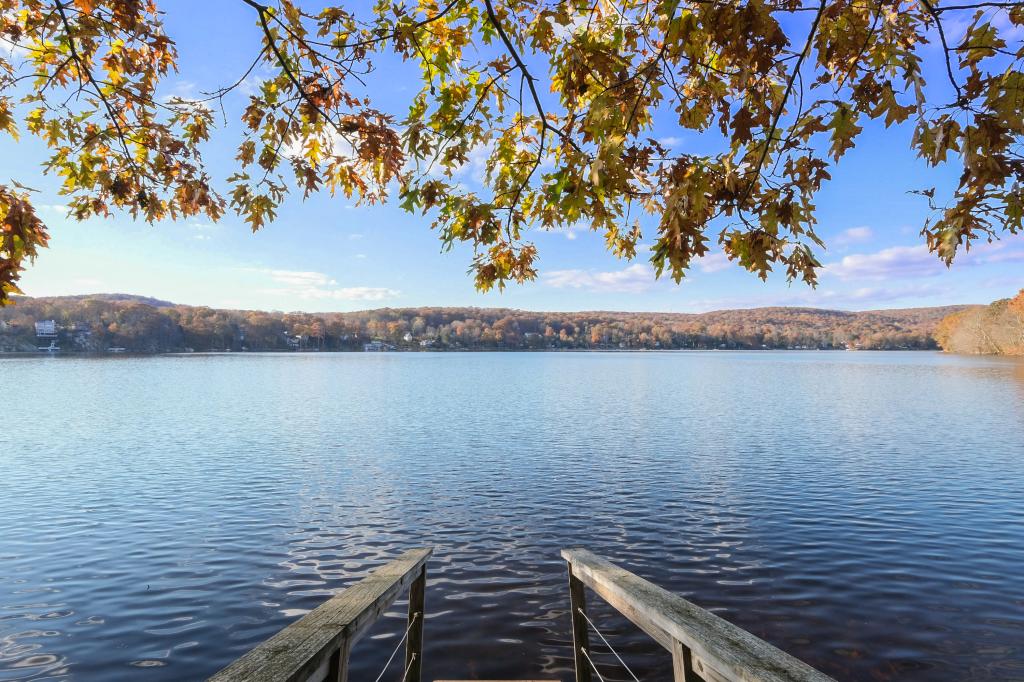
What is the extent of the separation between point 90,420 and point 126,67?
3945 centimetres

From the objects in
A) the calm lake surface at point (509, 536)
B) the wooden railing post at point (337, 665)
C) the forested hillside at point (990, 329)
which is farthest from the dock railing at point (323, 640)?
the forested hillside at point (990, 329)

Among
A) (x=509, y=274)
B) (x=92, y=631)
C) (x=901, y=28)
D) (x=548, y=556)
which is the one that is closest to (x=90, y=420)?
(x=92, y=631)

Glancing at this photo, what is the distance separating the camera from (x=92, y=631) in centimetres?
955

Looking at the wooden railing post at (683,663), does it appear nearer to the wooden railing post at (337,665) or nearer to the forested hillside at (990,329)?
the wooden railing post at (337,665)

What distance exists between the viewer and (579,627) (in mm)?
6680

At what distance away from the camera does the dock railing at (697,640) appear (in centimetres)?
230

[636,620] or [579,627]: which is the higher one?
[636,620]

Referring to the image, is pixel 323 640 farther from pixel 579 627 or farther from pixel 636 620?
pixel 579 627

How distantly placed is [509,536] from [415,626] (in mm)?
8087

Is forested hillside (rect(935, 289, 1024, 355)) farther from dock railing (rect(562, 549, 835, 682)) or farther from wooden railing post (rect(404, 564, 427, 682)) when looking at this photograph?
dock railing (rect(562, 549, 835, 682))

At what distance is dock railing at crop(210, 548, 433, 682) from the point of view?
2410mm

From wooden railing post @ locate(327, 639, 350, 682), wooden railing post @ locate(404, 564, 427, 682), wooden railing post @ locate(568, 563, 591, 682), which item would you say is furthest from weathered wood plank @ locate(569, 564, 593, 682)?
wooden railing post @ locate(327, 639, 350, 682)

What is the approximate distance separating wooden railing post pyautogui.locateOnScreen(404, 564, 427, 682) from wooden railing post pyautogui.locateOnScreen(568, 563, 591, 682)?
5.81 feet

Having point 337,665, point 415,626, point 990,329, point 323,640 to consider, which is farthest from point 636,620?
point 990,329
